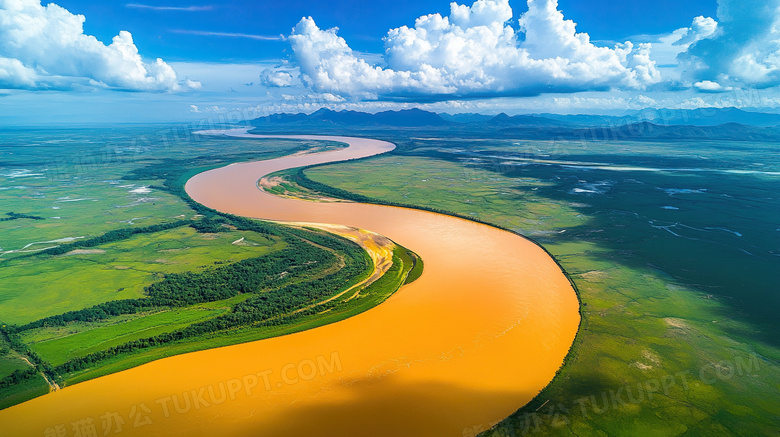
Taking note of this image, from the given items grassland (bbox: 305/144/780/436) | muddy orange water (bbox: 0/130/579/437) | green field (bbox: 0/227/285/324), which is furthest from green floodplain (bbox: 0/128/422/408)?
grassland (bbox: 305/144/780/436)

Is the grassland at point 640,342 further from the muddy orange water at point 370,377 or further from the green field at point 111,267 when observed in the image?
the green field at point 111,267

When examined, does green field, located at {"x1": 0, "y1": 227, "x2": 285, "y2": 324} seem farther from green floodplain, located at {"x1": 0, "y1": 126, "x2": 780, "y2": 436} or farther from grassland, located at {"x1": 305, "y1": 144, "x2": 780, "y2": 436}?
grassland, located at {"x1": 305, "y1": 144, "x2": 780, "y2": 436}

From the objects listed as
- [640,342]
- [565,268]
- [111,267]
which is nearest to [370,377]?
[640,342]

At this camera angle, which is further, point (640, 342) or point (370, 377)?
point (640, 342)

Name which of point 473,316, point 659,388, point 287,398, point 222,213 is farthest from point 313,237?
point 659,388

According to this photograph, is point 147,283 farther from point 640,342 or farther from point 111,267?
point 640,342

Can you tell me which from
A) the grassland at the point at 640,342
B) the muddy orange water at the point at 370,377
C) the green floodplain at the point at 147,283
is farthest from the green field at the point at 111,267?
the grassland at the point at 640,342
